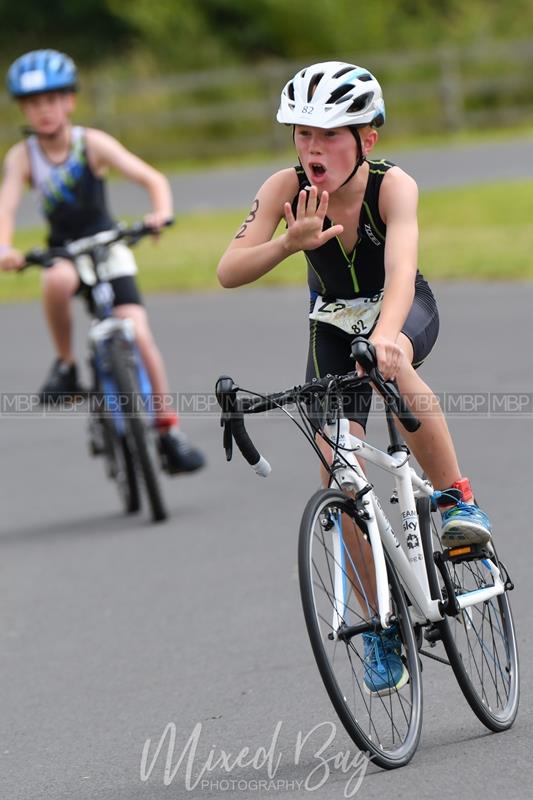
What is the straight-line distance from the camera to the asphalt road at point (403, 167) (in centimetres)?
Result: 2486

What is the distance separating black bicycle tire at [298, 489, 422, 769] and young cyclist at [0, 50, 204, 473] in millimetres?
4877

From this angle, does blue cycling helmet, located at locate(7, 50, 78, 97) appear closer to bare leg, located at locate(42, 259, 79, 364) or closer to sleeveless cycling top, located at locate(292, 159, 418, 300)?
bare leg, located at locate(42, 259, 79, 364)

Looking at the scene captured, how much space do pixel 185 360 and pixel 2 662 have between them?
7841mm

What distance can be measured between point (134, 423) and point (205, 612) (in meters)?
2.02

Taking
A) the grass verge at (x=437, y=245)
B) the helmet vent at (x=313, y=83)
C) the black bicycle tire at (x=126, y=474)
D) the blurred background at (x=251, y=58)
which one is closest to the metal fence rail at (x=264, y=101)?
the blurred background at (x=251, y=58)

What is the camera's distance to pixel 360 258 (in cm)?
553

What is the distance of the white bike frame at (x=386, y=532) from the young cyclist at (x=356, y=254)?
0.15m

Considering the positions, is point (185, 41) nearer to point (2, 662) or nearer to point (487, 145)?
point (487, 145)

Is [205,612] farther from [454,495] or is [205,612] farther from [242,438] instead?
[242,438]

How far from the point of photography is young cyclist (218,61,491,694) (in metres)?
5.14

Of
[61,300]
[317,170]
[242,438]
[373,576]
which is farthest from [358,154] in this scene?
[61,300]
